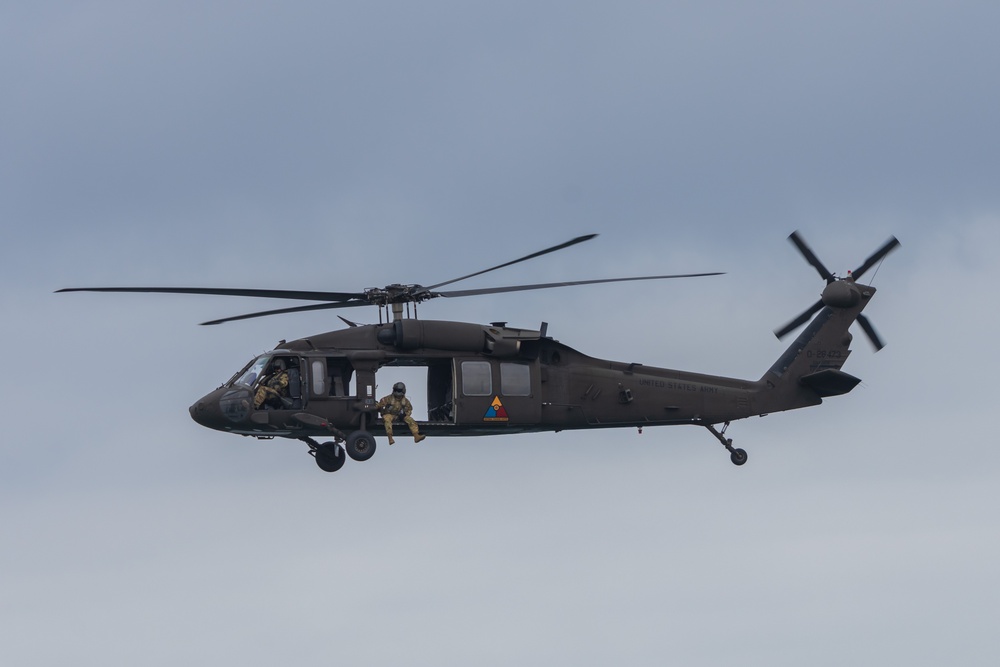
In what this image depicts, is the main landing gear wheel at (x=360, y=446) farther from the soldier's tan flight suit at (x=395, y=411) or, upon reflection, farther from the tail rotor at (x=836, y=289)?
the tail rotor at (x=836, y=289)

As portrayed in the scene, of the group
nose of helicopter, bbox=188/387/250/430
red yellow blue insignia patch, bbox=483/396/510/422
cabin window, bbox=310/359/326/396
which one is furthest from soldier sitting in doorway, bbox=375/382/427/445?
nose of helicopter, bbox=188/387/250/430

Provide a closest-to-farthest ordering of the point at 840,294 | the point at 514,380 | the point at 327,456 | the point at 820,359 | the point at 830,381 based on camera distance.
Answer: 1. the point at 514,380
2. the point at 327,456
3. the point at 830,381
4. the point at 840,294
5. the point at 820,359

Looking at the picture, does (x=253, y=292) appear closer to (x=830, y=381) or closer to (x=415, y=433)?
(x=415, y=433)

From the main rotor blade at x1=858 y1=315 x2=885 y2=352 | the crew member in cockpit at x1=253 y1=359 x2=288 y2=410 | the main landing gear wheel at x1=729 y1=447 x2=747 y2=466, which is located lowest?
the main landing gear wheel at x1=729 y1=447 x2=747 y2=466

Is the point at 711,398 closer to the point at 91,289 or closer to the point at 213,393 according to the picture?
the point at 213,393

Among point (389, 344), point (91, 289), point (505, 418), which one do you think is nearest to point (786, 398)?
point (505, 418)

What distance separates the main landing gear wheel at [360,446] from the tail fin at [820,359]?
35.3 feet

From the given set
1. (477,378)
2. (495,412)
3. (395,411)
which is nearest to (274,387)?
(395,411)

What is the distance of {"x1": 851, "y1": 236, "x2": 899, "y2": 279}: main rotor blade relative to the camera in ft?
117

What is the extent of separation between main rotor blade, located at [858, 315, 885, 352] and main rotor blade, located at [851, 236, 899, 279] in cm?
140

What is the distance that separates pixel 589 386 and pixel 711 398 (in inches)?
140

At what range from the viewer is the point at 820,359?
3619cm

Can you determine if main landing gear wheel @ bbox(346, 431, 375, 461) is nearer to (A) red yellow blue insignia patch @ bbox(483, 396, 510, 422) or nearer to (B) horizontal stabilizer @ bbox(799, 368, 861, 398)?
(A) red yellow blue insignia patch @ bbox(483, 396, 510, 422)

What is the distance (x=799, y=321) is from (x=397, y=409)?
1167cm
